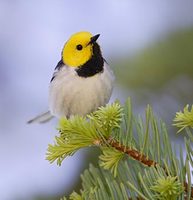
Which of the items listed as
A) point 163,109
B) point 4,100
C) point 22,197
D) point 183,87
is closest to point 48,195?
point 22,197

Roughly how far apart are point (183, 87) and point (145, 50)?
0.30 metres

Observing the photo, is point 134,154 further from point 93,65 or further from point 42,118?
point 42,118

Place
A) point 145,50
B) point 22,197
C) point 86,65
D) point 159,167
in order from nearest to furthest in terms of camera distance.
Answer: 1. point 159,167
2. point 22,197
3. point 145,50
4. point 86,65

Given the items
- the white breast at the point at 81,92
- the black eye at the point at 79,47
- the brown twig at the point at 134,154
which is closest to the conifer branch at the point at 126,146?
the brown twig at the point at 134,154

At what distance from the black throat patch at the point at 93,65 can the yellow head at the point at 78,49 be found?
0.07 ft

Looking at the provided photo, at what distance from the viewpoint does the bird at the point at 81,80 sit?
7.04 ft

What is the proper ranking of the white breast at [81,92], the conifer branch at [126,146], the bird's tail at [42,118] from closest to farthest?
1. the conifer branch at [126,146]
2. the white breast at [81,92]
3. the bird's tail at [42,118]

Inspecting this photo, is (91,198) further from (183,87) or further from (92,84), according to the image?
(92,84)

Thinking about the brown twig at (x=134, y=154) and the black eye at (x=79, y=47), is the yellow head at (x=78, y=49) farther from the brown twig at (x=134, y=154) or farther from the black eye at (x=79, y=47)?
the brown twig at (x=134, y=154)

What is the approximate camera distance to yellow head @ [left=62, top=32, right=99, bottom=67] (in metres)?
2.15

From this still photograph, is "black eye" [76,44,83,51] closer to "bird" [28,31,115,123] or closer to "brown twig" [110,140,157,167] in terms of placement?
"bird" [28,31,115,123]

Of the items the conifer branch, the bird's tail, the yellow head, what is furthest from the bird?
the conifer branch

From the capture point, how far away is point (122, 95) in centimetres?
212

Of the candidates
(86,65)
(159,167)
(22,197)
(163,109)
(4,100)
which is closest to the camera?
(159,167)
